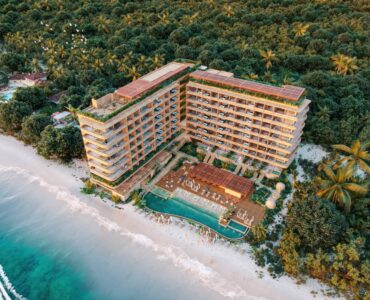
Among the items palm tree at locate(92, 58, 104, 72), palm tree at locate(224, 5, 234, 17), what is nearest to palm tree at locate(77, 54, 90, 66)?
palm tree at locate(92, 58, 104, 72)

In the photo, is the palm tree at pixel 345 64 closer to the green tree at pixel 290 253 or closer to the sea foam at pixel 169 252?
the green tree at pixel 290 253

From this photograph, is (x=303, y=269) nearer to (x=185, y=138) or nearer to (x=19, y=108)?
(x=185, y=138)

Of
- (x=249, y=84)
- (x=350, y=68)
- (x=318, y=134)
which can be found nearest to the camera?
(x=249, y=84)

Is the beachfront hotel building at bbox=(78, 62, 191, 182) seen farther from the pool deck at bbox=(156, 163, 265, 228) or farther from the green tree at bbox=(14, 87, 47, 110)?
the green tree at bbox=(14, 87, 47, 110)

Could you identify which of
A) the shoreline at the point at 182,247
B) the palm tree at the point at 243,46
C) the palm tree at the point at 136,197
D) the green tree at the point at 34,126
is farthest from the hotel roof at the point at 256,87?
the palm tree at the point at 243,46

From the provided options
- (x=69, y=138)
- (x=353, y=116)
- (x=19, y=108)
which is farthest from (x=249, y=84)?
(x=19, y=108)

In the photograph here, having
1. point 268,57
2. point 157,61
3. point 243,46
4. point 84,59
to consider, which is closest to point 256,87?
point 157,61
